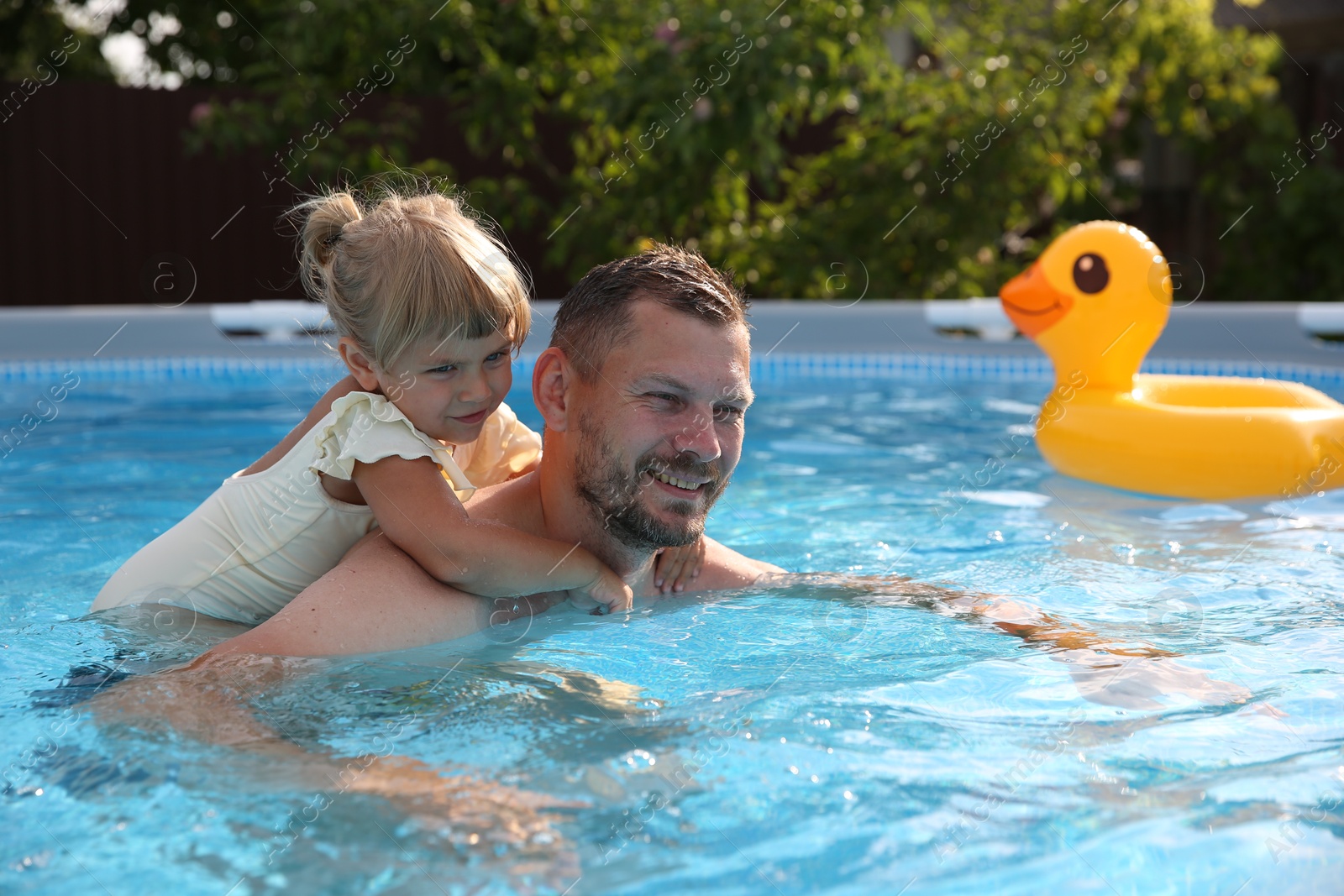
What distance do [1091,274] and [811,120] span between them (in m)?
5.96

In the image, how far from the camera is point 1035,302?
5.27 meters

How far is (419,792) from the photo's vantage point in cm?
195

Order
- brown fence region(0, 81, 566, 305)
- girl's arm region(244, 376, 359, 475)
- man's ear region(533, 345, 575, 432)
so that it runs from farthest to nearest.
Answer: brown fence region(0, 81, 566, 305), girl's arm region(244, 376, 359, 475), man's ear region(533, 345, 575, 432)

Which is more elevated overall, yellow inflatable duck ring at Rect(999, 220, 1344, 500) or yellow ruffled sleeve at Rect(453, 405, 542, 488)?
yellow inflatable duck ring at Rect(999, 220, 1344, 500)

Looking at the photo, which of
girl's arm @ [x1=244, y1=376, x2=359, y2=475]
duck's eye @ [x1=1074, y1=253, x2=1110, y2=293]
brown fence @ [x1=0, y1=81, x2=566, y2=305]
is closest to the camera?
girl's arm @ [x1=244, y1=376, x2=359, y2=475]

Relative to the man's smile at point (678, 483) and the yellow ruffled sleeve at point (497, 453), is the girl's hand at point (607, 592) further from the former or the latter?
the yellow ruffled sleeve at point (497, 453)

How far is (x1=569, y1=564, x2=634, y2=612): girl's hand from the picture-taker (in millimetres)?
2586

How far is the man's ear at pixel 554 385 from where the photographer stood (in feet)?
8.11

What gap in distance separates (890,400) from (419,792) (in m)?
6.20

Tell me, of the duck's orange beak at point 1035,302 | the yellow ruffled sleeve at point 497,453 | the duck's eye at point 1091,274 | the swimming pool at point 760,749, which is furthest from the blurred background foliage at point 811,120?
the yellow ruffled sleeve at point 497,453

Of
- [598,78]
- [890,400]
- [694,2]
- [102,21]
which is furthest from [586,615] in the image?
[102,21]

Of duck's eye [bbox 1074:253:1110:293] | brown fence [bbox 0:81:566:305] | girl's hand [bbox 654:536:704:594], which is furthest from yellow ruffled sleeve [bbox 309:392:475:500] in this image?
brown fence [bbox 0:81:566:305]

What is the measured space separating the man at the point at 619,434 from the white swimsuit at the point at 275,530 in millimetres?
150

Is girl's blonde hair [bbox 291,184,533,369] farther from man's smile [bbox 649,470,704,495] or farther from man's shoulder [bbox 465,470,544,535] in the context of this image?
man's smile [bbox 649,470,704,495]
